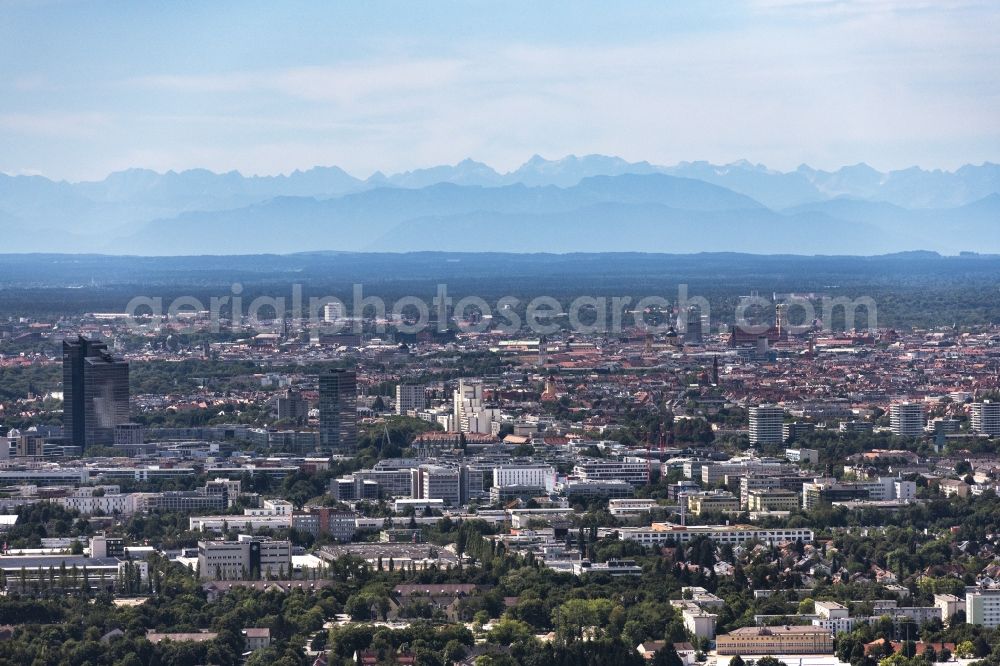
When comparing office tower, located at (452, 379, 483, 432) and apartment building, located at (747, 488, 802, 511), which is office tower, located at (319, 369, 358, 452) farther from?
A: apartment building, located at (747, 488, 802, 511)

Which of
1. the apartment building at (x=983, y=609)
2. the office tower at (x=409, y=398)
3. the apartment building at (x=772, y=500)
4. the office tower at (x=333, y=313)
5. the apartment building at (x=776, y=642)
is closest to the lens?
the apartment building at (x=776, y=642)

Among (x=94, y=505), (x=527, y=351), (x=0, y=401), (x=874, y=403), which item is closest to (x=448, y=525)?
(x=94, y=505)

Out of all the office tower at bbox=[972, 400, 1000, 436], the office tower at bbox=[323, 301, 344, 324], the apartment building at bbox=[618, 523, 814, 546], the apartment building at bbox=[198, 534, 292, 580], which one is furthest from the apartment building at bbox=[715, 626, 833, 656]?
the office tower at bbox=[323, 301, 344, 324]

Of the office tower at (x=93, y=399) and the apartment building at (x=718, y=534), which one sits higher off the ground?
the office tower at (x=93, y=399)

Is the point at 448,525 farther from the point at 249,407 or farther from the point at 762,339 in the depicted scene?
the point at 762,339

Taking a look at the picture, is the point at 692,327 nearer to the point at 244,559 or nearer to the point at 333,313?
the point at 333,313

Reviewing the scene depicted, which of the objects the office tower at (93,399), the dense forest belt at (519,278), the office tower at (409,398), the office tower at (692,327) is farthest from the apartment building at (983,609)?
the dense forest belt at (519,278)

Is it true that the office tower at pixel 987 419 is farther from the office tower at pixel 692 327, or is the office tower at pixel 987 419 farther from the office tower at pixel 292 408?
the office tower at pixel 692 327
